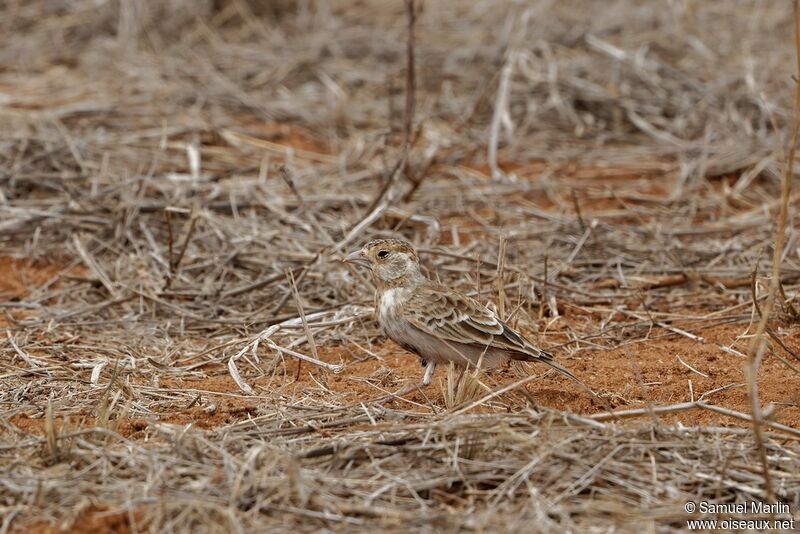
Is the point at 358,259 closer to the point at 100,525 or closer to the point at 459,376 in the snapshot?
the point at 459,376

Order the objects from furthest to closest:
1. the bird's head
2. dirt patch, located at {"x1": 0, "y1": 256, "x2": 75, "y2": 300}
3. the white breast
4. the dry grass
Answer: dirt patch, located at {"x1": 0, "y1": 256, "x2": 75, "y2": 300}, the bird's head, the white breast, the dry grass

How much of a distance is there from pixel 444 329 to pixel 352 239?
2.21 meters

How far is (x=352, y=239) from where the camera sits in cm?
761

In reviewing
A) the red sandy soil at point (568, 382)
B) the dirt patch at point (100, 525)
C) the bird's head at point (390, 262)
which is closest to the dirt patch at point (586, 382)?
the red sandy soil at point (568, 382)

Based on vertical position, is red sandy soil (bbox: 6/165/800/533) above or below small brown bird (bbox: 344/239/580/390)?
below

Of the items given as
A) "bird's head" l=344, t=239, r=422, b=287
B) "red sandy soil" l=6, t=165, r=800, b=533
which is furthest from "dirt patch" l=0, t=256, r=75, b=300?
"bird's head" l=344, t=239, r=422, b=287

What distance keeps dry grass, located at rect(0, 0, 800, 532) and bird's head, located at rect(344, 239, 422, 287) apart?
1.21ft

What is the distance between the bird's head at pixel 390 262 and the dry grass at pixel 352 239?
0.37 meters

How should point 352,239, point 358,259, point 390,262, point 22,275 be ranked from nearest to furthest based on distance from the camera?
1. point 390,262
2. point 358,259
3. point 352,239
4. point 22,275

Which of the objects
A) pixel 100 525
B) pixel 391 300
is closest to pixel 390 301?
pixel 391 300

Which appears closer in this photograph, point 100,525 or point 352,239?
point 100,525

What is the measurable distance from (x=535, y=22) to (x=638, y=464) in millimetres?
8922

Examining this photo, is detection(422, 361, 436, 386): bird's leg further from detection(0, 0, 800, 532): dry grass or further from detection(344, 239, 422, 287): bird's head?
detection(344, 239, 422, 287): bird's head

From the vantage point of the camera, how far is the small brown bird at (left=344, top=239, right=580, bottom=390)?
5.49m
